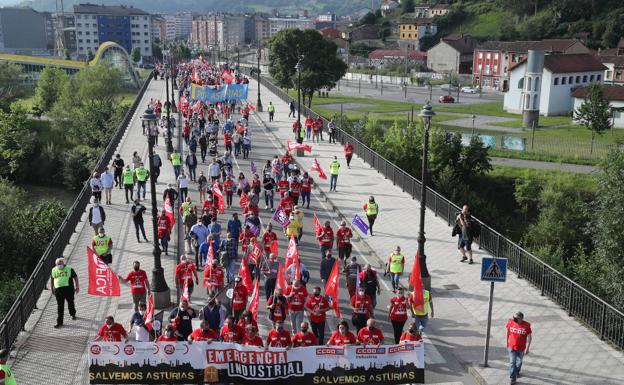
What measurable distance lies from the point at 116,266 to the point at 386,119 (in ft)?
165

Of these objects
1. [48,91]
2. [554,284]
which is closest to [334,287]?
[554,284]

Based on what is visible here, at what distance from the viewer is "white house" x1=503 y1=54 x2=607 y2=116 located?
74.1 meters

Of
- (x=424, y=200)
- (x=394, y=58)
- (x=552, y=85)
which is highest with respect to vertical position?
(x=394, y=58)

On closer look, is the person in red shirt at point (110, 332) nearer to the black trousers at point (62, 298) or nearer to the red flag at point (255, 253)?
the black trousers at point (62, 298)

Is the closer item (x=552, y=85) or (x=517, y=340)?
(x=517, y=340)

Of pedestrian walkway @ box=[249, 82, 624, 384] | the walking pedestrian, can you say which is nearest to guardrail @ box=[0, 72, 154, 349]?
pedestrian walkway @ box=[249, 82, 624, 384]

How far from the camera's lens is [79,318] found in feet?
48.8

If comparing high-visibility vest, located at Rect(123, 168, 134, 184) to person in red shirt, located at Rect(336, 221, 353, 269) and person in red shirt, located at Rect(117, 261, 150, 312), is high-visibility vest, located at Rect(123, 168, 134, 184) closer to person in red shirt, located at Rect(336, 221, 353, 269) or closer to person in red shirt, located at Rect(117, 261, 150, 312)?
person in red shirt, located at Rect(336, 221, 353, 269)

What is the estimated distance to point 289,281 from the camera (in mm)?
15250

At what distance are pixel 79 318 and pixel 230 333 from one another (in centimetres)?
525

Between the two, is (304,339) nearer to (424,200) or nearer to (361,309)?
(361,309)

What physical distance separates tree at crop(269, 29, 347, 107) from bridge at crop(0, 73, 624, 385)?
3927cm

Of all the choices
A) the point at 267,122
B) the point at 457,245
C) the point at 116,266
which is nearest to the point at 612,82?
the point at 267,122

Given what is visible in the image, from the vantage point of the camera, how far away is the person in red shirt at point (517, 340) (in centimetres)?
1166
